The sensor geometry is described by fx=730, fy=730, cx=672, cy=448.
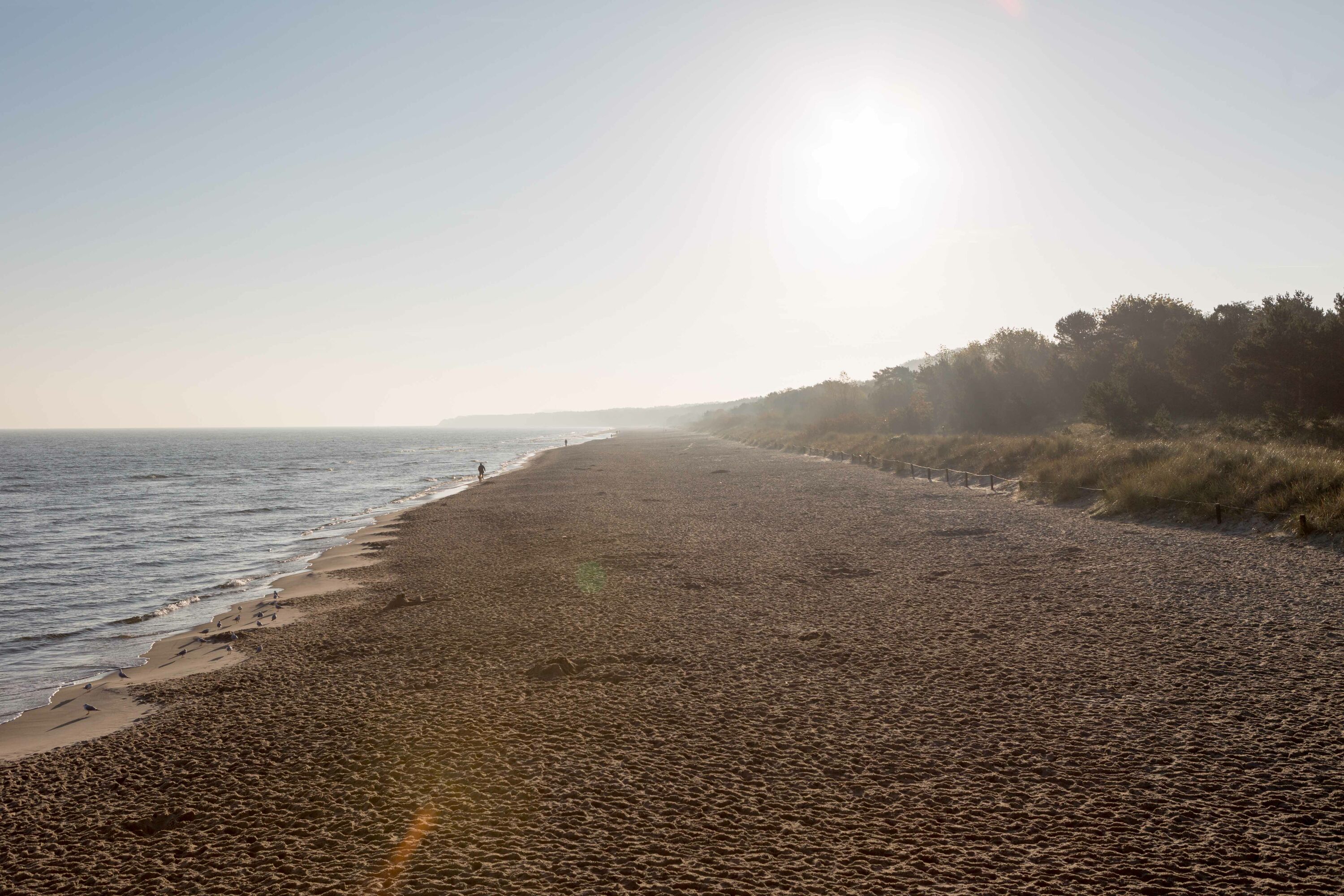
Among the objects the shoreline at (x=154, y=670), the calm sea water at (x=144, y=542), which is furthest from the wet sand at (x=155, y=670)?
the calm sea water at (x=144, y=542)

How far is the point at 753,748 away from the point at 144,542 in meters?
30.7

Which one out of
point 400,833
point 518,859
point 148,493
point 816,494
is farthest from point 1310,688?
point 148,493

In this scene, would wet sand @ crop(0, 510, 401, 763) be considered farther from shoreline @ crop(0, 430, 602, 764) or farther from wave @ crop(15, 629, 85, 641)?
wave @ crop(15, 629, 85, 641)

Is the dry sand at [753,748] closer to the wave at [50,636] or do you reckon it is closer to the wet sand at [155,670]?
the wet sand at [155,670]

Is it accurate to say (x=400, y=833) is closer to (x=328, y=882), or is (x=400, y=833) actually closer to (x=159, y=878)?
(x=328, y=882)

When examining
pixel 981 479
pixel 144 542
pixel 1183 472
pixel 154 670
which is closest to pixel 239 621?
pixel 154 670

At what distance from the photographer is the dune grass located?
1870 centimetres

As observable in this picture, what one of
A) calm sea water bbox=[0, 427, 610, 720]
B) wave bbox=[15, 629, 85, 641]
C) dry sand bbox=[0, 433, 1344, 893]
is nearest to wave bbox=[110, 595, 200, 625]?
calm sea water bbox=[0, 427, 610, 720]

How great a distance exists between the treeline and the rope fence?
37.8 ft

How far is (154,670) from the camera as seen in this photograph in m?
12.9

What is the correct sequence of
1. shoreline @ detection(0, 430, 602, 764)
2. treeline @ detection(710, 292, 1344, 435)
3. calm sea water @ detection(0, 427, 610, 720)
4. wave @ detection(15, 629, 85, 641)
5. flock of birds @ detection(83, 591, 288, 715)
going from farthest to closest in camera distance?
treeline @ detection(710, 292, 1344, 435)
wave @ detection(15, 629, 85, 641)
calm sea water @ detection(0, 427, 610, 720)
flock of birds @ detection(83, 591, 288, 715)
shoreline @ detection(0, 430, 602, 764)

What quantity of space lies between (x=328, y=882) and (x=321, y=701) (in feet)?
15.7

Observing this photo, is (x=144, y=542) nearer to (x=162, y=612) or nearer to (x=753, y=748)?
(x=162, y=612)

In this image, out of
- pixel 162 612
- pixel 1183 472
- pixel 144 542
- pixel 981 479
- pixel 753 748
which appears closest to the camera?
pixel 753 748
